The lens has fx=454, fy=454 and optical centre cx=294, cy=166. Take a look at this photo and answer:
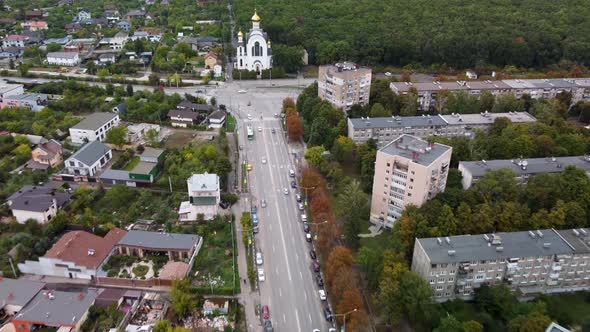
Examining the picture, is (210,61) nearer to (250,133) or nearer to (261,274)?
(250,133)

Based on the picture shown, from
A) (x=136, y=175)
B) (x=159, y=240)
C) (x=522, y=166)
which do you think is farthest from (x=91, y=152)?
(x=522, y=166)

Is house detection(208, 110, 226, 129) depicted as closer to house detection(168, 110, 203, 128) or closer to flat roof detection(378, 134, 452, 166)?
house detection(168, 110, 203, 128)

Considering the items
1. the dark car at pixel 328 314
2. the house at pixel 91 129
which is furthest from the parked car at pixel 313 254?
the house at pixel 91 129

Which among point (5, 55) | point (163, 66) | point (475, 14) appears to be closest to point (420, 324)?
point (163, 66)

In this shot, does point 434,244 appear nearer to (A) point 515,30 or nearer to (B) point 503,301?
(B) point 503,301

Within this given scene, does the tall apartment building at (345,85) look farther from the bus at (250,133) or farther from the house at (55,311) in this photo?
the house at (55,311)

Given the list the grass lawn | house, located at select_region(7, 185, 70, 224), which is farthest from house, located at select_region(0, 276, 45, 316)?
the grass lawn
